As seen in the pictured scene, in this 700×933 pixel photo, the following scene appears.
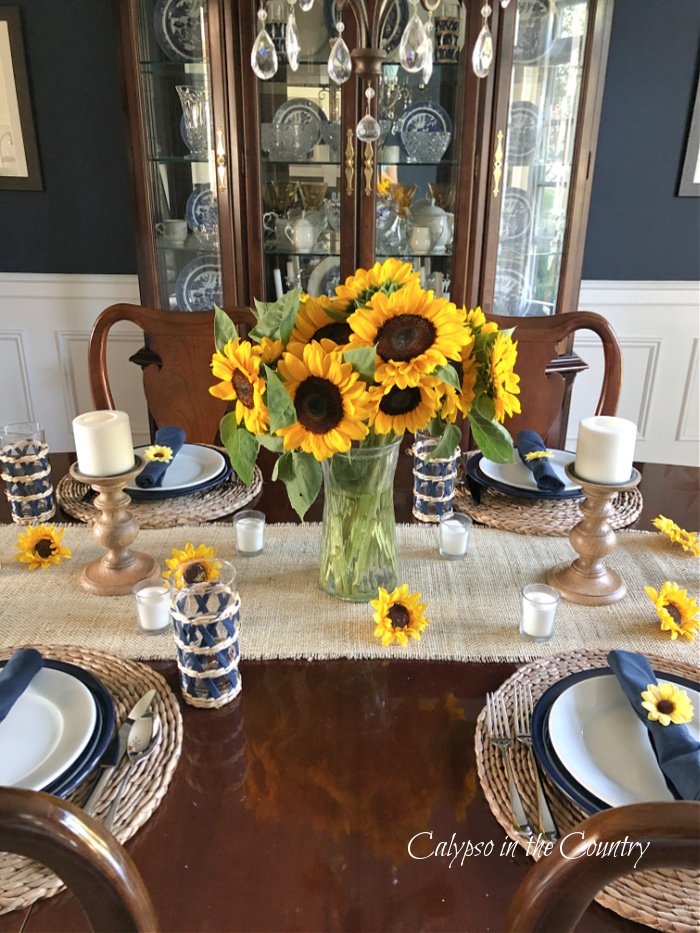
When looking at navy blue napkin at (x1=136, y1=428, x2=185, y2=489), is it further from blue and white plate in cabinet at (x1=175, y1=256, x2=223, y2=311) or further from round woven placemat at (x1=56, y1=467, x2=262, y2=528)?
blue and white plate in cabinet at (x1=175, y1=256, x2=223, y2=311)

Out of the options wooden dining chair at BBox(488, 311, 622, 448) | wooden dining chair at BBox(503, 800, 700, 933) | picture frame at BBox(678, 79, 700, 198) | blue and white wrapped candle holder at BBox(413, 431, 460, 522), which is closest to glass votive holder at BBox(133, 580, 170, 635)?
blue and white wrapped candle holder at BBox(413, 431, 460, 522)

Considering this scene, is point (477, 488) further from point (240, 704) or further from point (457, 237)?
point (457, 237)

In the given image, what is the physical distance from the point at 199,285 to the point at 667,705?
202 cm

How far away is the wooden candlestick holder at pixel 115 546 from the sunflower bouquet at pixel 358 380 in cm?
20

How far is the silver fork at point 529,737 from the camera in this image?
0.63m

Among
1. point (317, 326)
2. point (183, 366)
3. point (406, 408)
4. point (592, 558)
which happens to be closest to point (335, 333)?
point (317, 326)

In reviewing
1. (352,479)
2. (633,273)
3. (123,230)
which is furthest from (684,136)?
(352,479)

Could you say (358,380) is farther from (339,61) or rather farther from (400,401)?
(339,61)

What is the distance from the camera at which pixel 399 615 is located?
89 cm

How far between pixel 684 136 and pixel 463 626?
7.34 feet

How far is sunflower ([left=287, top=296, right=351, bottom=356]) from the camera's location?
0.86 meters

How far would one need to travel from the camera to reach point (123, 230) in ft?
8.39

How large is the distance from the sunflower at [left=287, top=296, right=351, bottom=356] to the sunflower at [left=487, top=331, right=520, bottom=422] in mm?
171

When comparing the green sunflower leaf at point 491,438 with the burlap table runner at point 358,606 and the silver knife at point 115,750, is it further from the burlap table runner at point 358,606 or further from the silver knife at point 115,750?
the silver knife at point 115,750
